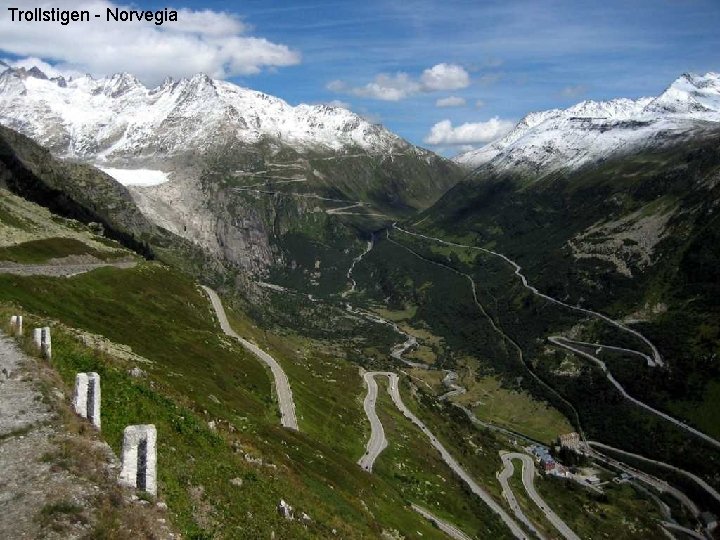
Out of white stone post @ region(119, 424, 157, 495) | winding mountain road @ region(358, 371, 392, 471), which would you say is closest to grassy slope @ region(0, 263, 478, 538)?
winding mountain road @ region(358, 371, 392, 471)

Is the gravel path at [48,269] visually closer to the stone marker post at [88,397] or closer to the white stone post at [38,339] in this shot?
the white stone post at [38,339]

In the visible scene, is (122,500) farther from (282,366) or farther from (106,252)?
(106,252)

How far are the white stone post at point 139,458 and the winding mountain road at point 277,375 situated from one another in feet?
243

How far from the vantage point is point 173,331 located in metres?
113

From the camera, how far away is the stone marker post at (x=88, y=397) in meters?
28.9

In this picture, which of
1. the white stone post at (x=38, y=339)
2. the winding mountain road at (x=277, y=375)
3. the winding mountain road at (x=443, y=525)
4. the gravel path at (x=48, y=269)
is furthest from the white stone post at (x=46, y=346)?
the winding mountain road at (x=443, y=525)

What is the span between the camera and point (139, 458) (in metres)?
24.8

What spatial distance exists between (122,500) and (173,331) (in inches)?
3702

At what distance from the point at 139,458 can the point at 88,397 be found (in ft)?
20.2

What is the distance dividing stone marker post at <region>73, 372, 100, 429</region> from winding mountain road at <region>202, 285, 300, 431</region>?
230ft

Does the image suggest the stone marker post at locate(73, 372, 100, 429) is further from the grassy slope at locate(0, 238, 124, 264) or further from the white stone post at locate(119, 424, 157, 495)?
the grassy slope at locate(0, 238, 124, 264)

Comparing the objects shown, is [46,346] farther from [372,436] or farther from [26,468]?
[372,436]

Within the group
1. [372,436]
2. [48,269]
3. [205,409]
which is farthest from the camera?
[372,436]

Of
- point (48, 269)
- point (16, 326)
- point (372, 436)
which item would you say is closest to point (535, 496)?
point (372, 436)
